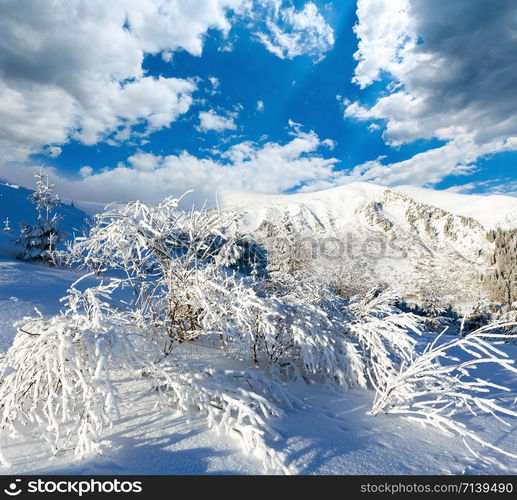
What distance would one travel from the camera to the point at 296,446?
2.17 metres

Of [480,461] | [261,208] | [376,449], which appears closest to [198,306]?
[376,449]

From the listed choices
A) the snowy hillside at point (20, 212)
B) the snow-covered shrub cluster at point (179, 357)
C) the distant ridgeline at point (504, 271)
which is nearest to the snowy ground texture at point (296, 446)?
the snow-covered shrub cluster at point (179, 357)

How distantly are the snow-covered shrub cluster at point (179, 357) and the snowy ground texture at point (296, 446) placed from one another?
0.12 meters

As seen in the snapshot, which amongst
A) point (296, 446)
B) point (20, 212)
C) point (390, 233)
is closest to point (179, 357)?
point (296, 446)

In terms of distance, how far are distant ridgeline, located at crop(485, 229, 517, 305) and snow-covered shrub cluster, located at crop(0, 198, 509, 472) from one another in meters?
48.1

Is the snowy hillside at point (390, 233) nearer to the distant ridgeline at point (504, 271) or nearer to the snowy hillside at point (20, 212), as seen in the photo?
the distant ridgeline at point (504, 271)

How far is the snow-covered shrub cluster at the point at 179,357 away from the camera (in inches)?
84.6

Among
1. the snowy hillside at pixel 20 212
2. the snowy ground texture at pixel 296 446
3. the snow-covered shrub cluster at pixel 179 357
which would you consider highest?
the snowy hillside at pixel 20 212

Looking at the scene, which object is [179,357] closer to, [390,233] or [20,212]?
[20,212]

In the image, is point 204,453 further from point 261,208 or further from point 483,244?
point 483,244

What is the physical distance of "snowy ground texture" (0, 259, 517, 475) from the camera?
193 cm

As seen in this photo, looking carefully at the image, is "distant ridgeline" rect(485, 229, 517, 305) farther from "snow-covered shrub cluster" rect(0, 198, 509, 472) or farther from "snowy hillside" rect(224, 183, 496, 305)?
"snow-covered shrub cluster" rect(0, 198, 509, 472)
